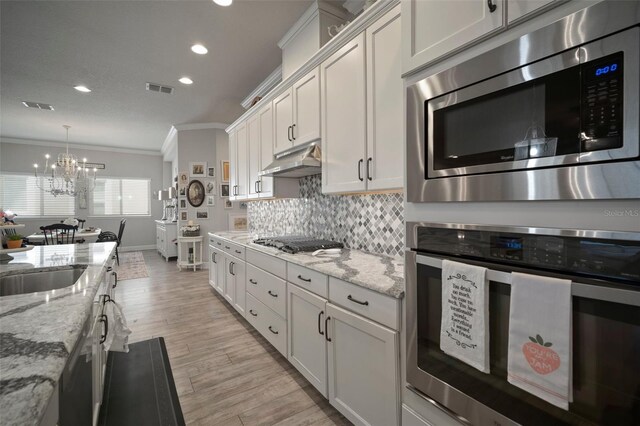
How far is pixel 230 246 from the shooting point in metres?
3.35

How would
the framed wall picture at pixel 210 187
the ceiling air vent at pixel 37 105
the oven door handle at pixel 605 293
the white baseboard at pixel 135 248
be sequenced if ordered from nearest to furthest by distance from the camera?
the oven door handle at pixel 605 293, the ceiling air vent at pixel 37 105, the framed wall picture at pixel 210 187, the white baseboard at pixel 135 248

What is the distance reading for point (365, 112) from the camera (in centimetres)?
180

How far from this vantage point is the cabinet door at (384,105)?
1.58m

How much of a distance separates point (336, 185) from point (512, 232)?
52.0 inches

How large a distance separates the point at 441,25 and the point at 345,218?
64.7 inches

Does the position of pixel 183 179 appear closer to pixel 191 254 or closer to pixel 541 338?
pixel 191 254

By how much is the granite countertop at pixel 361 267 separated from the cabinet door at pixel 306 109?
943mm

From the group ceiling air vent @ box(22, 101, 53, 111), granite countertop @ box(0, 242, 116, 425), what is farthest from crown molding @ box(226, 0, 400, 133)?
ceiling air vent @ box(22, 101, 53, 111)

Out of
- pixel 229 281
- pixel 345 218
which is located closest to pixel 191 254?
pixel 229 281

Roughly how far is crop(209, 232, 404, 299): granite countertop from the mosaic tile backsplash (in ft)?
0.40

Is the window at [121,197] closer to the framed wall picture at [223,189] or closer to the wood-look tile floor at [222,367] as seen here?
the framed wall picture at [223,189]

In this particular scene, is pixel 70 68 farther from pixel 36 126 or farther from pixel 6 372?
pixel 6 372

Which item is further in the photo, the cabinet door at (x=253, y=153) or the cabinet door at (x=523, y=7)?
the cabinet door at (x=253, y=153)

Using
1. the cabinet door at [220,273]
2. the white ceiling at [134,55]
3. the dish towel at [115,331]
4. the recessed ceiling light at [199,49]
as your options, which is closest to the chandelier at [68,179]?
the white ceiling at [134,55]
